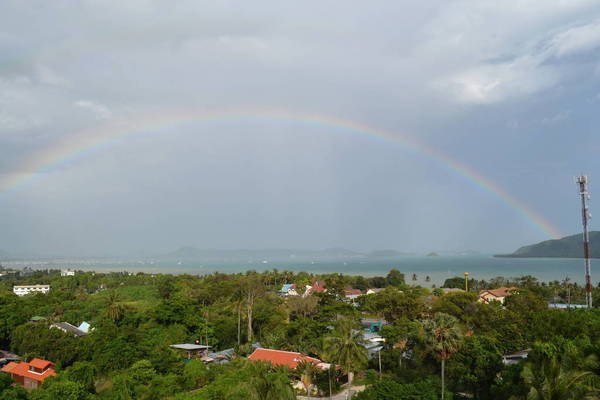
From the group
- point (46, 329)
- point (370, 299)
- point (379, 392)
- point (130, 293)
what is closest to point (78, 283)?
point (130, 293)

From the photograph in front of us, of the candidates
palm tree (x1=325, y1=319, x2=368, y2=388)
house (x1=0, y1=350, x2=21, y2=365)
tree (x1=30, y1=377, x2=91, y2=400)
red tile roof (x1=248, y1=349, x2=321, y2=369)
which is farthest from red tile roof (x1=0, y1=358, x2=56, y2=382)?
palm tree (x1=325, y1=319, x2=368, y2=388)

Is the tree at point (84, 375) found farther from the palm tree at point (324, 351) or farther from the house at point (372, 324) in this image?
the house at point (372, 324)

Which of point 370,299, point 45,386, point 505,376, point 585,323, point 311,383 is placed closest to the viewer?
point 505,376

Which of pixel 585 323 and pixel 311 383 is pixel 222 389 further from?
pixel 585 323

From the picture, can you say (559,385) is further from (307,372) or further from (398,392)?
(307,372)

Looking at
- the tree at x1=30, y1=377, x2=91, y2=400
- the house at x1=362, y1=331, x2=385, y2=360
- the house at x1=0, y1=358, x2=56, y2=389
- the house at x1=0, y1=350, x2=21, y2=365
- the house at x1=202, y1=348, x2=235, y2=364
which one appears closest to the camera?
the tree at x1=30, y1=377, x2=91, y2=400

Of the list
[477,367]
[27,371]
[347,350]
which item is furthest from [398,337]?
[27,371]

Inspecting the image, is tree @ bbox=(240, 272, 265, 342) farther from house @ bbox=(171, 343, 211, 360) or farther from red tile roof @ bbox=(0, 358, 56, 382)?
red tile roof @ bbox=(0, 358, 56, 382)

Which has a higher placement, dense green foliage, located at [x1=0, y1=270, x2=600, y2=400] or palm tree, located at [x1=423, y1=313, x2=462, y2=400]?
palm tree, located at [x1=423, y1=313, x2=462, y2=400]
